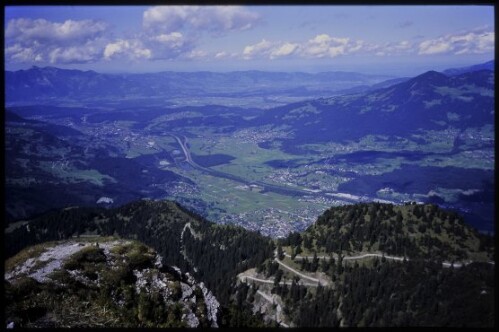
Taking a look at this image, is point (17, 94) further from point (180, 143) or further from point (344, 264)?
point (344, 264)

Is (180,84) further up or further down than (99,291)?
further up

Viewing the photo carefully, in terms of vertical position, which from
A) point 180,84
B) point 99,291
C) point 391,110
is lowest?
point 99,291

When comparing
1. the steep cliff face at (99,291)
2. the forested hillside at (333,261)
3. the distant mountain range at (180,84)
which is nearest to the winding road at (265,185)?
the forested hillside at (333,261)

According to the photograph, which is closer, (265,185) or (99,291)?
(99,291)

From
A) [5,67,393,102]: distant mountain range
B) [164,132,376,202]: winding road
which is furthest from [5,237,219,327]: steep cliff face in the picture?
[5,67,393,102]: distant mountain range

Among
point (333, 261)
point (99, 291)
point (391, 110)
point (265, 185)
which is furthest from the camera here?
point (391, 110)

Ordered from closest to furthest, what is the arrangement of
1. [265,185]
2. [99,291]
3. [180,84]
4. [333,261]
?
1. [99,291]
2. [333,261]
3. [265,185]
4. [180,84]

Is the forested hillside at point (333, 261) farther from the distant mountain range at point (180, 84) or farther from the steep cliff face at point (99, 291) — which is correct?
the distant mountain range at point (180, 84)

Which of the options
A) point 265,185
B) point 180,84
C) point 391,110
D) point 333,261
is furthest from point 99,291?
point 180,84

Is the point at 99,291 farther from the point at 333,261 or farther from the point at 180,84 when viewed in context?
the point at 180,84

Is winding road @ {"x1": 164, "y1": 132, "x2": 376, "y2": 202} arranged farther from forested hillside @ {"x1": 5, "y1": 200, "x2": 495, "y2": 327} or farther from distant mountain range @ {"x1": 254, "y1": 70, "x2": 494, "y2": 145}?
forested hillside @ {"x1": 5, "y1": 200, "x2": 495, "y2": 327}
